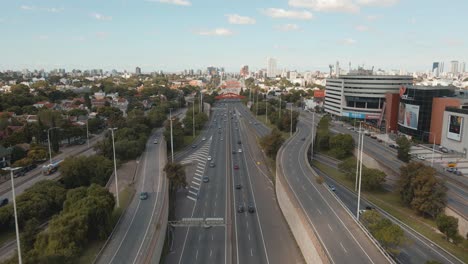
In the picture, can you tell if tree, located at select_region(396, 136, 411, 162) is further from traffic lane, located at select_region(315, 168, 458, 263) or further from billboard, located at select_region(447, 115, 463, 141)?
traffic lane, located at select_region(315, 168, 458, 263)

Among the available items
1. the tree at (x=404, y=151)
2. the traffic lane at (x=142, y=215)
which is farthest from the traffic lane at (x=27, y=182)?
the tree at (x=404, y=151)

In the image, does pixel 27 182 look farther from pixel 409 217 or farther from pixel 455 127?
pixel 455 127

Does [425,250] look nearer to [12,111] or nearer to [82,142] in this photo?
[82,142]

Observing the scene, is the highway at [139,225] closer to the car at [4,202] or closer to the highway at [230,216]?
the highway at [230,216]

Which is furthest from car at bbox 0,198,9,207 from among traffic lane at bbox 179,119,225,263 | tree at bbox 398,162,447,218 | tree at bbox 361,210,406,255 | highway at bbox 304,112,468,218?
highway at bbox 304,112,468,218

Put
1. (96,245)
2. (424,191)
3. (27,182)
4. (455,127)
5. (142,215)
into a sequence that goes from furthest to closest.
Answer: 1. (455,127)
2. (27,182)
3. (424,191)
4. (142,215)
5. (96,245)

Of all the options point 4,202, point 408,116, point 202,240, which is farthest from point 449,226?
point 408,116
